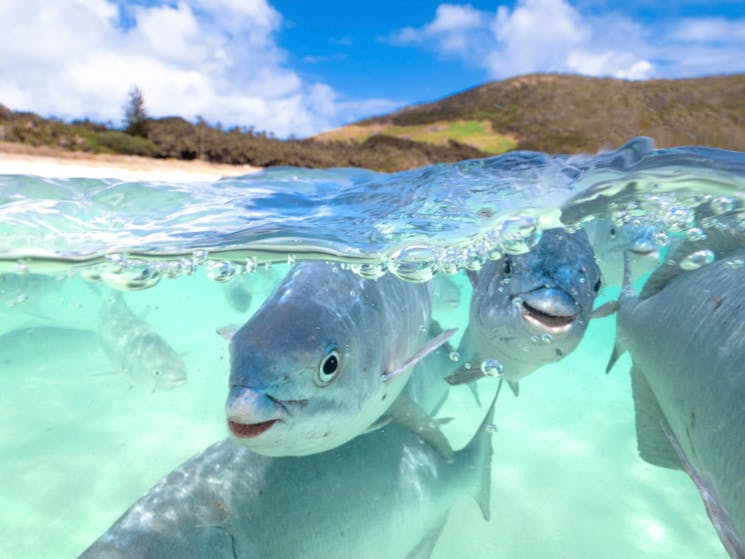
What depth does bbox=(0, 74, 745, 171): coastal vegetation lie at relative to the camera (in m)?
5.34

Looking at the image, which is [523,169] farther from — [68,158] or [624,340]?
[68,158]

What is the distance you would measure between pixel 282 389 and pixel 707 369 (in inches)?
96.6

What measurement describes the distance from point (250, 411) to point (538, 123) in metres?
5.79

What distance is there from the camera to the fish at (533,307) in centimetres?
336

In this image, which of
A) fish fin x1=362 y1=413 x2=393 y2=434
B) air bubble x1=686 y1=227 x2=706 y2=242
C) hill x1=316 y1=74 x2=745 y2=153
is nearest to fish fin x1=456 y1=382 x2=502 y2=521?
fish fin x1=362 y1=413 x2=393 y2=434

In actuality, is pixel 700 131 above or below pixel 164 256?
above

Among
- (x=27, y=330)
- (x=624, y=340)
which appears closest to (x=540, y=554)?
(x=624, y=340)

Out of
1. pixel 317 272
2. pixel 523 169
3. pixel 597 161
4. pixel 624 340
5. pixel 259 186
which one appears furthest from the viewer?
pixel 259 186

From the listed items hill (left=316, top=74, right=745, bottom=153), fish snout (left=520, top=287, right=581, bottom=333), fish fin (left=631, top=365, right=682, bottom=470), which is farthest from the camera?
hill (left=316, top=74, right=745, bottom=153)

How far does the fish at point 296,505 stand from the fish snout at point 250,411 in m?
0.99

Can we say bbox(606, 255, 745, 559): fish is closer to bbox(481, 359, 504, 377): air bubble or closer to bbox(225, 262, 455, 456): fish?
bbox(481, 359, 504, 377): air bubble

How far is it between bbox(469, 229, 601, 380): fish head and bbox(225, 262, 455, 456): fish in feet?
1.58

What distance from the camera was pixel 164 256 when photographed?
694cm

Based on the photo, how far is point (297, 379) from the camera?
2.67 metres
